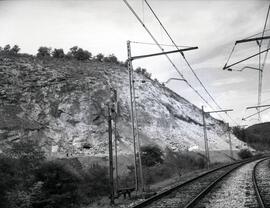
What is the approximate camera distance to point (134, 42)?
18375mm

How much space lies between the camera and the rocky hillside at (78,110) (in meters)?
48.0

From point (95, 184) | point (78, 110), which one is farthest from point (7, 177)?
point (78, 110)

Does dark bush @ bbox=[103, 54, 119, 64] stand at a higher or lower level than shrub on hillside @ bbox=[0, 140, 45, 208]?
higher

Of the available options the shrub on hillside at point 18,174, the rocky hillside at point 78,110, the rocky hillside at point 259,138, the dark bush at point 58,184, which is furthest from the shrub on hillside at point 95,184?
the rocky hillside at point 259,138

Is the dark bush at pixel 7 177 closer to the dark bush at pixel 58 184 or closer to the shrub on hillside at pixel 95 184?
the dark bush at pixel 58 184

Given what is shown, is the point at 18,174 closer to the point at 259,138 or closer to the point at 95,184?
the point at 95,184

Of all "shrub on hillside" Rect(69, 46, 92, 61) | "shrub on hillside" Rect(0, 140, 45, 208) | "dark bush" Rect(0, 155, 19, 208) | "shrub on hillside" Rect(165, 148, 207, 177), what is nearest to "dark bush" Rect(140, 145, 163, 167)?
"shrub on hillside" Rect(165, 148, 207, 177)

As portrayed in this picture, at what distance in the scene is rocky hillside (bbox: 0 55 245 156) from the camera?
157ft

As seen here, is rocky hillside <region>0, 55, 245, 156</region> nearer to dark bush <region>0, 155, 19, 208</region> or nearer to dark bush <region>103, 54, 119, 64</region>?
dark bush <region>103, 54, 119, 64</region>

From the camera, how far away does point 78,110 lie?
55719 mm

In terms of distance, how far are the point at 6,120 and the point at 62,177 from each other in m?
32.1

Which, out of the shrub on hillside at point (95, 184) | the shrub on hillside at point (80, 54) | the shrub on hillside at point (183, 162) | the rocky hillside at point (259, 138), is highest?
the shrub on hillside at point (80, 54)

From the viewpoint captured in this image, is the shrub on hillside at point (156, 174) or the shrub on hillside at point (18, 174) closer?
the shrub on hillside at point (18, 174)

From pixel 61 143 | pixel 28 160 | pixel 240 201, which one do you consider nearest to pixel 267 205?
pixel 240 201
